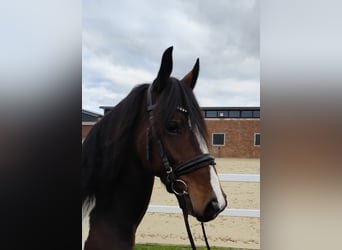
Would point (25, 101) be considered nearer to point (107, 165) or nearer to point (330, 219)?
point (107, 165)

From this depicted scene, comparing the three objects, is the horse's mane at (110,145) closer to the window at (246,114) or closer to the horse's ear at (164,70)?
the horse's ear at (164,70)

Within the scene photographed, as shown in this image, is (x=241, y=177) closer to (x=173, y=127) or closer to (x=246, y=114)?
(x=246, y=114)

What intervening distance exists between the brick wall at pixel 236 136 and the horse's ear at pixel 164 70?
340 millimetres

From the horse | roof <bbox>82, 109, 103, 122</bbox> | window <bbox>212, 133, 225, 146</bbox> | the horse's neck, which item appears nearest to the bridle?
the horse

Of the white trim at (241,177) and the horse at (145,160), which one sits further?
the white trim at (241,177)

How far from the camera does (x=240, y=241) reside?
4.51 feet

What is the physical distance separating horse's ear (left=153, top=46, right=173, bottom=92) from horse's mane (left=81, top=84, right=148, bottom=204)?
68 mm

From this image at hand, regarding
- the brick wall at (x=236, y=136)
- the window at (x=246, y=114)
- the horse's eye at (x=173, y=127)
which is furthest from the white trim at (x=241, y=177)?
the horse's eye at (x=173, y=127)

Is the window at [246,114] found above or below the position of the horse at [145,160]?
above

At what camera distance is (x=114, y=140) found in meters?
0.97

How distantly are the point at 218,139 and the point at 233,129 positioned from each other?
0.08 metres

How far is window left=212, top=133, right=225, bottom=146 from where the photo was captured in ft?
3.96

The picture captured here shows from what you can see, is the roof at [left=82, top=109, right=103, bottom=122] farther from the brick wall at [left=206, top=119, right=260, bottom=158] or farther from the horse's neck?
the brick wall at [left=206, top=119, right=260, bottom=158]

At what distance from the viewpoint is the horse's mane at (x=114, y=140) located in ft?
3.11
